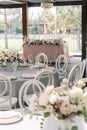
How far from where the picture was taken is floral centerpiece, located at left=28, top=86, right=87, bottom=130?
1896 mm

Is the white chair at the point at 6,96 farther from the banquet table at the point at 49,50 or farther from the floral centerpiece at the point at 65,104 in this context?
the banquet table at the point at 49,50

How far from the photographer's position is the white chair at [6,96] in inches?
171

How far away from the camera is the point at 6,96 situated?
4.46 m

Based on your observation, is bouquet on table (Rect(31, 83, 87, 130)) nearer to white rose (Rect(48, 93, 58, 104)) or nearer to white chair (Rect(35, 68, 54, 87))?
white rose (Rect(48, 93, 58, 104))

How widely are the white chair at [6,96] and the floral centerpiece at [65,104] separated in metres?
2.37

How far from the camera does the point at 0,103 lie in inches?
174

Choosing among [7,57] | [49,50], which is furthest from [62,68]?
[49,50]

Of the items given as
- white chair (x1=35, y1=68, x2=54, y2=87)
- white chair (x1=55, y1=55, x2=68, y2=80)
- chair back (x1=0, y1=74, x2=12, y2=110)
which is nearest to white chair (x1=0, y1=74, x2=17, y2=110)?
chair back (x1=0, y1=74, x2=12, y2=110)

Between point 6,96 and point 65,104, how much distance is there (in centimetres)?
268

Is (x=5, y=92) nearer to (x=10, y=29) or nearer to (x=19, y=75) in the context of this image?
(x=19, y=75)

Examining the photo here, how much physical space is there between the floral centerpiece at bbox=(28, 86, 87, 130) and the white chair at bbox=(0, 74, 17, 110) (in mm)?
2368

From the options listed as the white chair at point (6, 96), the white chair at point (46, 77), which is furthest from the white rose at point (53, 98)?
the white chair at point (46, 77)

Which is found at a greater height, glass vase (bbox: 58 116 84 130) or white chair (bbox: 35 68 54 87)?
glass vase (bbox: 58 116 84 130)

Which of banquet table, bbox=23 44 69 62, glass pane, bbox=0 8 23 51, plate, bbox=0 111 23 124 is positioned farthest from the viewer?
glass pane, bbox=0 8 23 51
